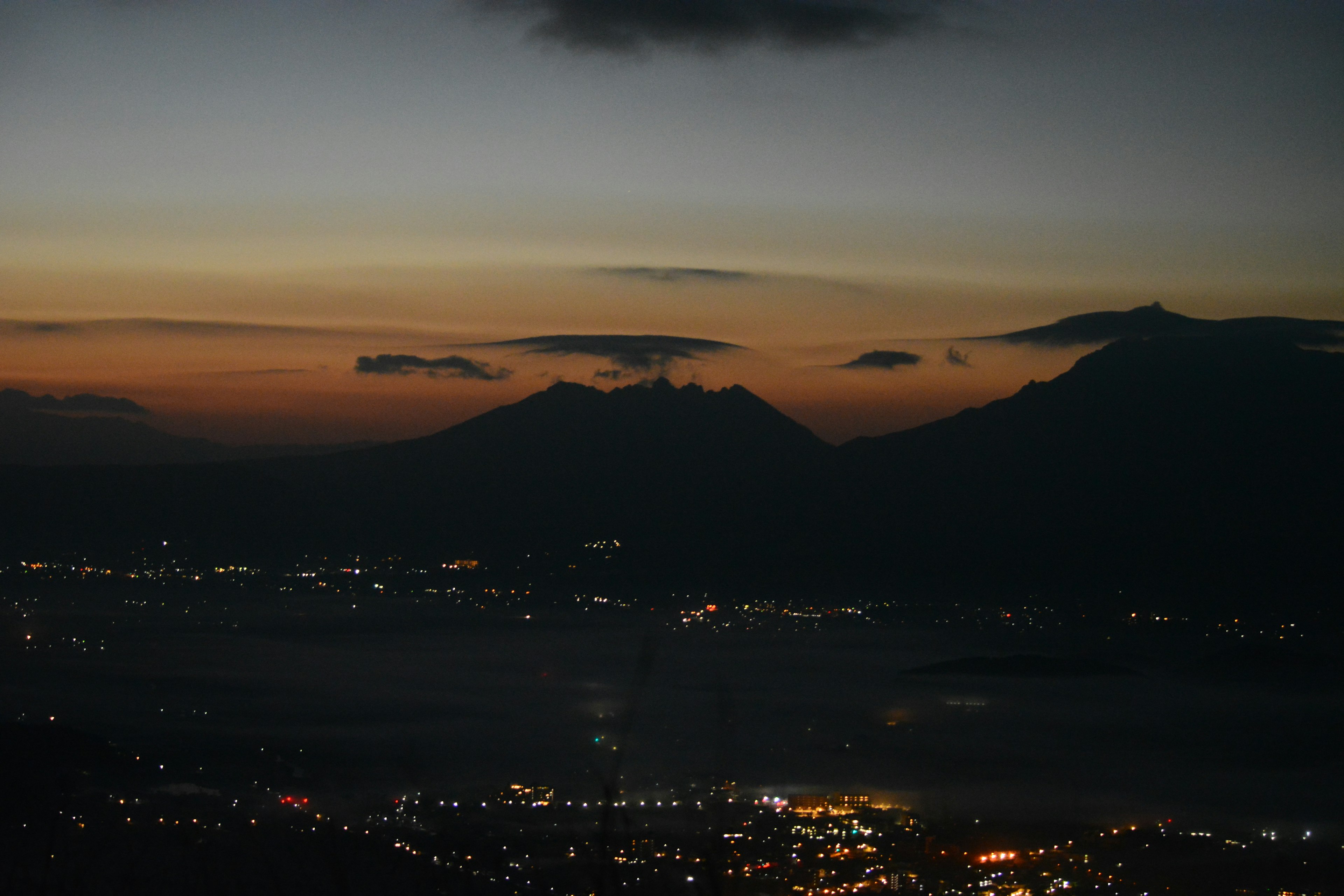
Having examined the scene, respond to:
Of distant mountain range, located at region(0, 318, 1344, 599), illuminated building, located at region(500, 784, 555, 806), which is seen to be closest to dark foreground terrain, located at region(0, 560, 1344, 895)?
illuminated building, located at region(500, 784, 555, 806)

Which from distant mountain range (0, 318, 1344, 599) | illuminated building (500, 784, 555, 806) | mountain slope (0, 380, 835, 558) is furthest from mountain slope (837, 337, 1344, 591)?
illuminated building (500, 784, 555, 806)

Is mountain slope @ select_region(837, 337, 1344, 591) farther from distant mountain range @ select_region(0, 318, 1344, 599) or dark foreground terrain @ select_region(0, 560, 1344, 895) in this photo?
dark foreground terrain @ select_region(0, 560, 1344, 895)

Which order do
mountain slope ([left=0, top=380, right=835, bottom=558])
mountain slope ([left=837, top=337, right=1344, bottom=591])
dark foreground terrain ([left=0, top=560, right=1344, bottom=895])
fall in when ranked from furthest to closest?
1. mountain slope ([left=837, top=337, right=1344, bottom=591])
2. mountain slope ([left=0, top=380, right=835, bottom=558])
3. dark foreground terrain ([left=0, top=560, right=1344, bottom=895])

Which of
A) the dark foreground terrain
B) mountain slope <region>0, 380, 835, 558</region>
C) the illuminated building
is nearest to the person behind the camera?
the dark foreground terrain

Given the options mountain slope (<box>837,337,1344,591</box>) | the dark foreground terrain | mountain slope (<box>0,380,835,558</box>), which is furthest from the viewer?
mountain slope (<box>837,337,1344,591</box>)

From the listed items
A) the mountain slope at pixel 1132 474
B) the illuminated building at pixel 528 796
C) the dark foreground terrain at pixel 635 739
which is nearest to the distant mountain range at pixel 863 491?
→ the mountain slope at pixel 1132 474

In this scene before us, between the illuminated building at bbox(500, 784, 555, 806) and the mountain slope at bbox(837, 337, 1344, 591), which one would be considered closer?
the illuminated building at bbox(500, 784, 555, 806)

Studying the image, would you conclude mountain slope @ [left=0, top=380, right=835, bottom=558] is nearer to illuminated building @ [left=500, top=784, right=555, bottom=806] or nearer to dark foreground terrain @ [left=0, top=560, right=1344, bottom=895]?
dark foreground terrain @ [left=0, top=560, right=1344, bottom=895]

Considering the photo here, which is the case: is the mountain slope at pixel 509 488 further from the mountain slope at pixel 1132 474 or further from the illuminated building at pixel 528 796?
the illuminated building at pixel 528 796

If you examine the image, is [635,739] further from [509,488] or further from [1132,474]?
[1132,474]
